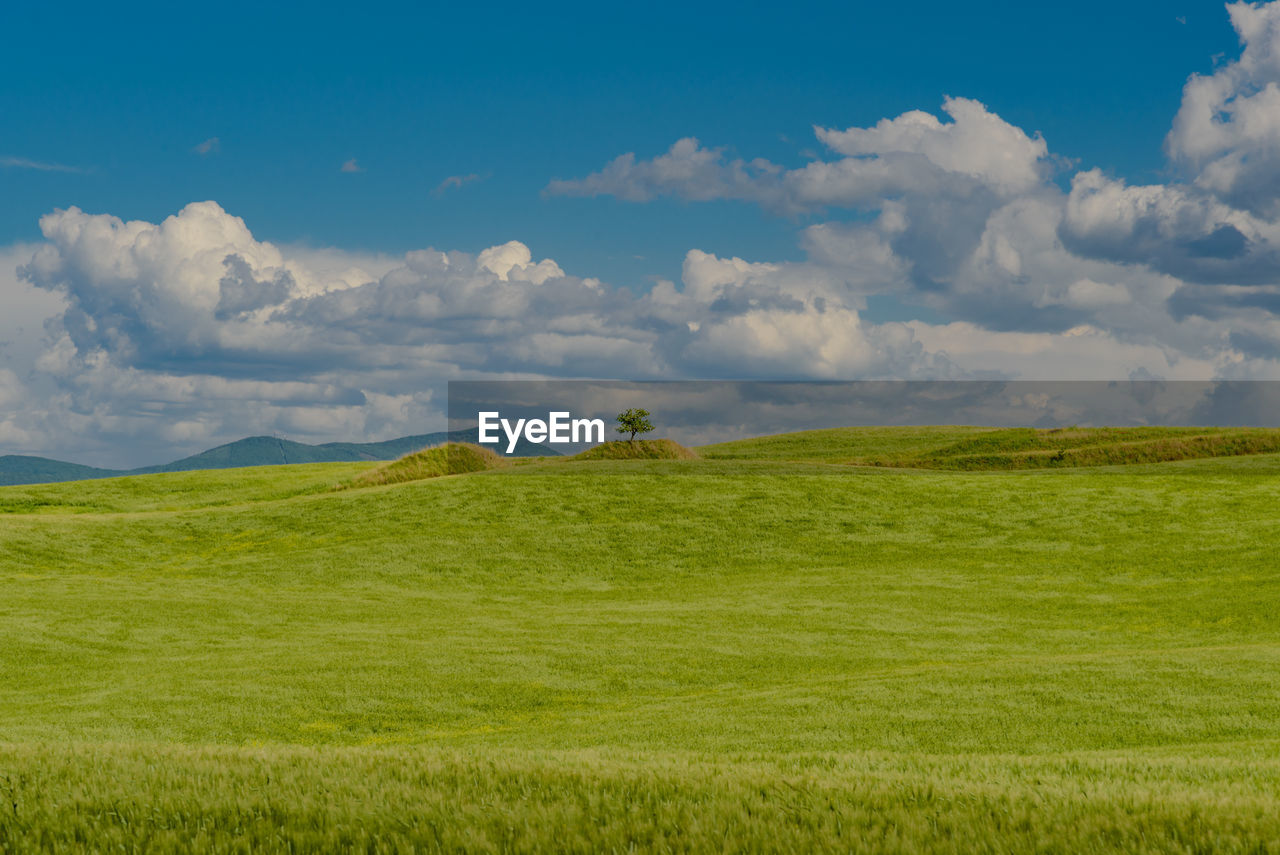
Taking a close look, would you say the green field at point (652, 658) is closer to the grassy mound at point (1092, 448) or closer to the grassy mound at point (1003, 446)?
the grassy mound at point (1092, 448)

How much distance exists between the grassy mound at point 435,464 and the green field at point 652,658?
2.87m

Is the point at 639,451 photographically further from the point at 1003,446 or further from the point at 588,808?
the point at 588,808

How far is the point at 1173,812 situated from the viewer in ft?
18.5

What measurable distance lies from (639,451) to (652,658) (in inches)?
1532

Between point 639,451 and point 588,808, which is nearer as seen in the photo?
point 588,808

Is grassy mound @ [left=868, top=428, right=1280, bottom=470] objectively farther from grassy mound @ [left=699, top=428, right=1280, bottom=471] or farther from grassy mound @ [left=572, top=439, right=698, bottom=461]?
grassy mound @ [left=572, top=439, right=698, bottom=461]

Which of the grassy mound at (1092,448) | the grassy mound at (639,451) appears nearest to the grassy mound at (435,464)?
the grassy mound at (639,451)

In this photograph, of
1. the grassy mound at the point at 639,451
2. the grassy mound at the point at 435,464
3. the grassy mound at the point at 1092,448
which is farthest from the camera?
the grassy mound at the point at 639,451

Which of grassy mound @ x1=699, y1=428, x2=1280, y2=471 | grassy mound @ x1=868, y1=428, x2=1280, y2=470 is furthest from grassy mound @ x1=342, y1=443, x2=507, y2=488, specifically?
grassy mound @ x1=868, y1=428, x2=1280, y2=470

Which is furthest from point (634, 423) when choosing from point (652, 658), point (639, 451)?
point (652, 658)

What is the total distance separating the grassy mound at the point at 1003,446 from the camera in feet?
190

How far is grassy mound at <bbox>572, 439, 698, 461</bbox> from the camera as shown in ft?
196

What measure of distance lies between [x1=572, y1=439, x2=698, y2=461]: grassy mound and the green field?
297cm

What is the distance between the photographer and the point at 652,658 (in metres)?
21.5
